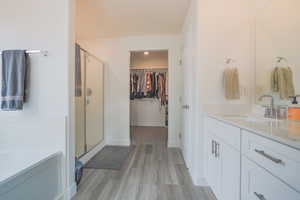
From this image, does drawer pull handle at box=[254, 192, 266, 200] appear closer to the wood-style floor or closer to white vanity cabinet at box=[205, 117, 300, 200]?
white vanity cabinet at box=[205, 117, 300, 200]

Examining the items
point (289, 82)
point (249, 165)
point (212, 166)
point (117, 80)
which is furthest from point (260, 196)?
point (117, 80)

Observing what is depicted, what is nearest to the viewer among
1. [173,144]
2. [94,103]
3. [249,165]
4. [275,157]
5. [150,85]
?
[275,157]

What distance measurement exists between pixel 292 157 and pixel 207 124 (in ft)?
3.50

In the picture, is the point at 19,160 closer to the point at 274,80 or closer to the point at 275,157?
the point at 275,157

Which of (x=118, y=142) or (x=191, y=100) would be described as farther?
(x=118, y=142)

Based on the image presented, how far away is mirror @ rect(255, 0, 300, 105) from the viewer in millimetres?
1363

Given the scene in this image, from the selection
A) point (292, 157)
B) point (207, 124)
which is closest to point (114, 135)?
point (207, 124)

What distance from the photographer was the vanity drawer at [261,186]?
0.65 m

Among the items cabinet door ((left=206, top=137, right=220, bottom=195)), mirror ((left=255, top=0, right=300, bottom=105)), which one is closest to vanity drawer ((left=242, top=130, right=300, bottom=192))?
cabinet door ((left=206, top=137, right=220, bottom=195))

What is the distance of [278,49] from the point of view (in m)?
1.52

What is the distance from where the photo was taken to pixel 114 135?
3301 mm

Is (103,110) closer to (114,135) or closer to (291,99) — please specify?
(114,135)

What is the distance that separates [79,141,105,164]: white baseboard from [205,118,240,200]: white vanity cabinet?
1786 mm

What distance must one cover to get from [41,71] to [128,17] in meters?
1.61
